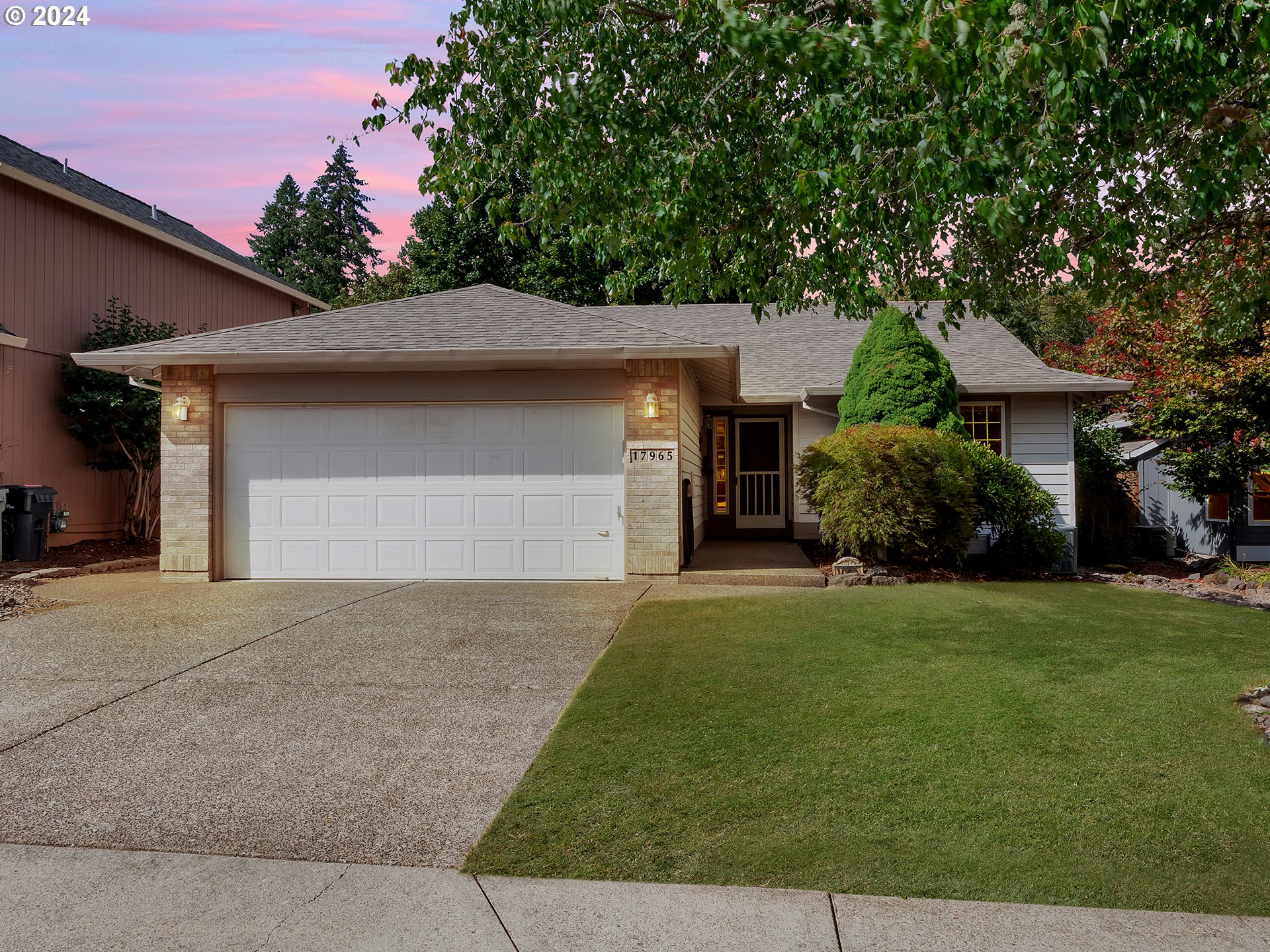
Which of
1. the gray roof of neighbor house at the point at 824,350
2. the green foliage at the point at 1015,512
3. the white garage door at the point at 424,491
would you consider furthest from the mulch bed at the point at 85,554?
the green foliage at the point at 1015,512

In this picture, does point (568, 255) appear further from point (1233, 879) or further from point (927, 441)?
point (1233, 879)

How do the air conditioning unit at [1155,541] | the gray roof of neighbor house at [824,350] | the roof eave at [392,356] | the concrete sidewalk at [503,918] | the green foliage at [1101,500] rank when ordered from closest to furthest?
1. the concrete sidewalk at [503,918]
2. the roof eave at [392,356]
3. the gray roof of neighbor house at [824,350]
4. the green foliage at [1101,500]
5. the air conditioning unit at [1155,541]

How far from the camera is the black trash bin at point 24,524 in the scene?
11266 millimetres

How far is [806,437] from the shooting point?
549 inches

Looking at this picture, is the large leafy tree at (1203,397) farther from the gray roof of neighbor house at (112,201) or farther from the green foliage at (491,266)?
the gray roof of neighbor house at (112,201)

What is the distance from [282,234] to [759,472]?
39.1 m

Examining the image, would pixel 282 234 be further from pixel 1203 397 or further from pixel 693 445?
pixel 1203 397

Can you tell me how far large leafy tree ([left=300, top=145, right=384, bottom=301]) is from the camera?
45000 mm

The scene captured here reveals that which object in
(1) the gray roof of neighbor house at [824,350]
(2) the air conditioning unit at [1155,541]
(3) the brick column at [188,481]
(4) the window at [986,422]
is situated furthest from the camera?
(2) the air conditioning unit at [1155,541]

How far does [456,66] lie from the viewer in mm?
5773

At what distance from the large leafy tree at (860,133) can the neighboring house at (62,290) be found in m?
9.75

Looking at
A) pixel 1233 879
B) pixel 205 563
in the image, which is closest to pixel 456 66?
pixel 1233 879

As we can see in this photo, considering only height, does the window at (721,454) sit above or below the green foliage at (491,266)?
below

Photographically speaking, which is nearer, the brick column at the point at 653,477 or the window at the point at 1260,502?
the brick column at the point at 653,477
